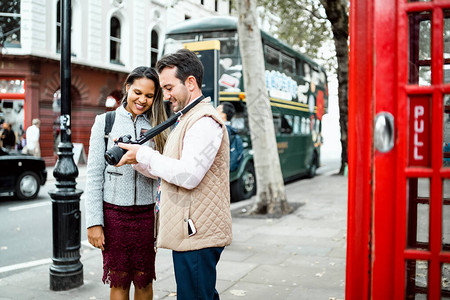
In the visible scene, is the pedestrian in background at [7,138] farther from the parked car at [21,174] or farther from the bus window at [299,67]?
the bus window at [299,67]

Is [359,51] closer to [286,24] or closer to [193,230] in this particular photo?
[193,230]

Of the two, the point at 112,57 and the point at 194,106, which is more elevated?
the point at 112,57

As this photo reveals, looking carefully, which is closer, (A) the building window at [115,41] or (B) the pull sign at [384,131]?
(B) the pull sign at [384,131]

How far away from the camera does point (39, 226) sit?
830cm

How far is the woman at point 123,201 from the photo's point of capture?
3.06 m

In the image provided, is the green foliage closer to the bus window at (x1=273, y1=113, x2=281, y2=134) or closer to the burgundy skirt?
the bus window at (x1=273, y1=113, x2=281, y2=134)

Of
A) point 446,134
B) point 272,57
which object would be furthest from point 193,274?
point 272,57

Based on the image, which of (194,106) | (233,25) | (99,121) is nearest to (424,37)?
(194,106)

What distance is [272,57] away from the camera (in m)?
13.8

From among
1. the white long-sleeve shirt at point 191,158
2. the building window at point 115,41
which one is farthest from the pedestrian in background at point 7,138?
the white long-sleeve shirt at point 191,158

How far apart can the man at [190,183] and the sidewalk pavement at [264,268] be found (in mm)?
2098

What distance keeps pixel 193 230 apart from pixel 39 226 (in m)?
6.63

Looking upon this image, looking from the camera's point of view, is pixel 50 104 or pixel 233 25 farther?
pixel 50 104

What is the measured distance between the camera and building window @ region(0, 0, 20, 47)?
61.6ft
